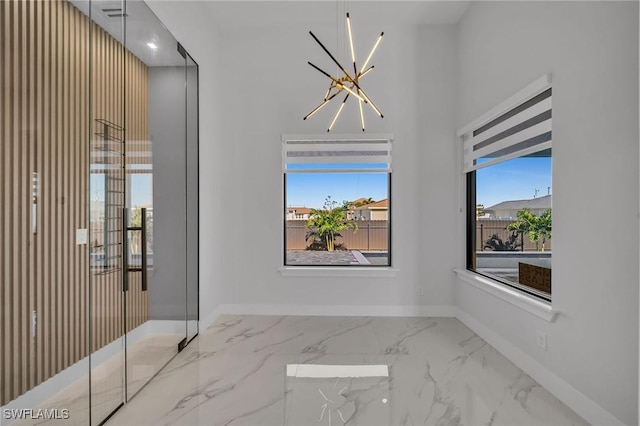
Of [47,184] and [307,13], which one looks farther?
[307,13]

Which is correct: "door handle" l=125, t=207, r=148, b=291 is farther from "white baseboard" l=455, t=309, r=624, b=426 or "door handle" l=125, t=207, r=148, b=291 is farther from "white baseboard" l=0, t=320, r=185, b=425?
"white baseboard" l=455, t=309, r=624, b=426

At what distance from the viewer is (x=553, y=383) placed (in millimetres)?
2150

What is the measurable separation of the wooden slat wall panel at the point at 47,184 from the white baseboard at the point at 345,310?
1.90 meters

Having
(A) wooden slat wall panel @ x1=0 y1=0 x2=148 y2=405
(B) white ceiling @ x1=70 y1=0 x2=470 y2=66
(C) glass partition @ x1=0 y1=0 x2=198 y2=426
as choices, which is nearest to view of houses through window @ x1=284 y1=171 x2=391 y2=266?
(C) glass partition @ x1=0 y1=0 x2=198 y2=426

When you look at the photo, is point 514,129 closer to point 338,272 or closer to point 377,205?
point 377,205

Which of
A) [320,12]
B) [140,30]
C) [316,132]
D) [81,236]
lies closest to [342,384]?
[81,236]

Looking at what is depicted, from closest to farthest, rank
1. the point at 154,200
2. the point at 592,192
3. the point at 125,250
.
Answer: the point at 592,192 < the point at 125,250 < the point at 154,200

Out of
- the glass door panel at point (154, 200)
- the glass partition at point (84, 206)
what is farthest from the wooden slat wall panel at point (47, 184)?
the glass door panel at point (154, 200)

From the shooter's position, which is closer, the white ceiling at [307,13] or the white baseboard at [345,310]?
the white ceiling at [307,13]

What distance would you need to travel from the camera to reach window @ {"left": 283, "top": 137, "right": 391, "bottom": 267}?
12.4 feet

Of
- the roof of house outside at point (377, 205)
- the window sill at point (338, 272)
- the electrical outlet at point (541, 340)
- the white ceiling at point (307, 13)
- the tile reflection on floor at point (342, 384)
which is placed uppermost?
the white ceiling at point (307, 13)

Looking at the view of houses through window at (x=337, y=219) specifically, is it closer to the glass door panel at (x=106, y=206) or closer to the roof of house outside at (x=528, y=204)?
the roof of house outside at (x=528, y=204)

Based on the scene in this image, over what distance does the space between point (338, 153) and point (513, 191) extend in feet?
6.03

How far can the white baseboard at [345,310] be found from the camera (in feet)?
12.2
